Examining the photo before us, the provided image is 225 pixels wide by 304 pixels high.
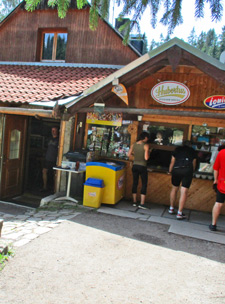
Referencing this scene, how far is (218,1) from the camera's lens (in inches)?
173

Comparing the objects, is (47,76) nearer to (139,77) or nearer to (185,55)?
(139,77)

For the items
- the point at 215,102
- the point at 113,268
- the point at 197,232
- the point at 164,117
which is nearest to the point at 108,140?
the point at 164,117

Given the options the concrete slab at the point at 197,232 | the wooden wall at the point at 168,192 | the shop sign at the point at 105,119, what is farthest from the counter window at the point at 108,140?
the concrete slab at the point at 197,232

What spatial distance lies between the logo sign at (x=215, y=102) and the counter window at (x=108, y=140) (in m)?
2.24

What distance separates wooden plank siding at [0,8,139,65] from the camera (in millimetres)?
9250

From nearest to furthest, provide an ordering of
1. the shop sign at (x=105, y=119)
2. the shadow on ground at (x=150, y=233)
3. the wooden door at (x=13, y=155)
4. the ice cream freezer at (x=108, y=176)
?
the shadow on ground at (x=150, y=233) < the ice cream freezer at (x=108, y=176) < the shop sign at (x=105, y=119) < the wooden door at (x=13, y=155)

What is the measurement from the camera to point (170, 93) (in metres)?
6.88

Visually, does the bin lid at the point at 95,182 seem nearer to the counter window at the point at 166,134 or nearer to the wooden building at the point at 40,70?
the wooden building at the point at 40,70

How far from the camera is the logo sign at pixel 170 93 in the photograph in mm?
6758

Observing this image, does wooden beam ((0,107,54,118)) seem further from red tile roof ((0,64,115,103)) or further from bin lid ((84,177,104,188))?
bin lid ((84,177,104,188))

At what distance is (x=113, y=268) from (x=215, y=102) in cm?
465

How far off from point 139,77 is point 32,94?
2976 mm

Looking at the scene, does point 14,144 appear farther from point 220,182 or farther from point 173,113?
point 220,182

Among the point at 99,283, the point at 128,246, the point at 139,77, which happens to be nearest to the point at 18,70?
the point at 139,77
